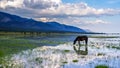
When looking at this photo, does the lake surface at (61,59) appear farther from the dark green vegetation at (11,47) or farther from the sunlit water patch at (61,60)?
the dark green vegetation at (11,47)

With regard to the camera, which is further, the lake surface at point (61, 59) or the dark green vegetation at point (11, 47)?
the dark green vegetation at point (11, 47)

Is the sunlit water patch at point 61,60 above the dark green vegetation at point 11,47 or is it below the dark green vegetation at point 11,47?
above

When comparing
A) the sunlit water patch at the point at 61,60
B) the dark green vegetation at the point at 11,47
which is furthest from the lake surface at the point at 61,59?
the dark green vegetation at the point at 11,47

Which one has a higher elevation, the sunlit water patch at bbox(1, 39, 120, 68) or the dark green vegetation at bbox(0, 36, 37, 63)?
the sunlit water patch at bbox(1, 39, 120, 68)

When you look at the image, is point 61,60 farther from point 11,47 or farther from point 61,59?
point 11,47

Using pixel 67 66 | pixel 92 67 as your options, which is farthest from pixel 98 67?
pixel 67 66

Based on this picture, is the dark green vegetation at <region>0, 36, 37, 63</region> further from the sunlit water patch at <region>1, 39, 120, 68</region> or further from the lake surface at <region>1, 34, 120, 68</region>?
the sunlit water patch at <region>1, 39, 120, 68</region>

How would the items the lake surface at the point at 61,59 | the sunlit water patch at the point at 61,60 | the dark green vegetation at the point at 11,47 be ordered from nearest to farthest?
the sunlit water patch at the point at 61,60
the lake surface at the point at 61,59
the dark green vegetation at the point at 11,47

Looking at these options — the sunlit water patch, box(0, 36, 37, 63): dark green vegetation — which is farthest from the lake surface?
box(0, 36, 37, 63): dark green vegetation

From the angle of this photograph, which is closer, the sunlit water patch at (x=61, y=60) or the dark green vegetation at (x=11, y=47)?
the sunlit water patch at (x=61, y=60)

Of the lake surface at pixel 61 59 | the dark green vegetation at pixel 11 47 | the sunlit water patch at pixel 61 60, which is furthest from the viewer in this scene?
the dark green vegetation at pixel 11 47

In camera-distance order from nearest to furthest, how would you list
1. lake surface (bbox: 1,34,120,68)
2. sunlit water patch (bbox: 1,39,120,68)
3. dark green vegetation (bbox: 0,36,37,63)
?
sunlit water patch (bbox: 1,39,120,68) < lake surface (bbox: 1,34,120,68) < dark green vegetation (bbox: 0,36,37,63)

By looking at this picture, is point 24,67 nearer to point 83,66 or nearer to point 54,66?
point 54,66

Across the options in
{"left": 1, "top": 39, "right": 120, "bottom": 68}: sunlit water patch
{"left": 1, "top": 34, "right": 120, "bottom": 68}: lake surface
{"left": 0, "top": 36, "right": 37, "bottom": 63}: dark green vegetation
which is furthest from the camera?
{"left": 0, "top": 36, "right": 37, "bottom": 63}: dark green vegetation
